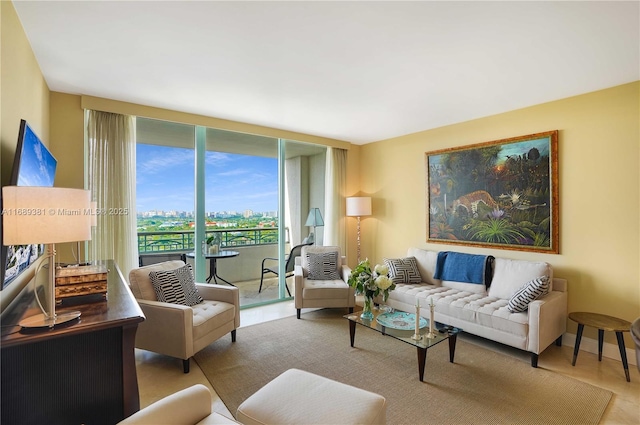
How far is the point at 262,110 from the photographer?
3.62 meters

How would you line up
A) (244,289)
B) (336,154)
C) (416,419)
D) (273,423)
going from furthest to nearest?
(336,154)
(244,289)
(416,419)
(273,423)

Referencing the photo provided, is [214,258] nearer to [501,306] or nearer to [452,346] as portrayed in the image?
[452,346]

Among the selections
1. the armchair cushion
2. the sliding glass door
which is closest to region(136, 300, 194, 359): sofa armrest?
the armchair cushion

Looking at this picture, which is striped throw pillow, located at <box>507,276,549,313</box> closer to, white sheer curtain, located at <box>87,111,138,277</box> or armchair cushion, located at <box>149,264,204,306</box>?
armchair cushion, located at <box>149,264,204,306</box>

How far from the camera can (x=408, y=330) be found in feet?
8.85

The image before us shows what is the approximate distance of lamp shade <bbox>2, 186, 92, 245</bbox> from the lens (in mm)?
1150

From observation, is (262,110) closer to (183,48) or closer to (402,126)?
(183,48)

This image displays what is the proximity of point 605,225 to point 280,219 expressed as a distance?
3.74m

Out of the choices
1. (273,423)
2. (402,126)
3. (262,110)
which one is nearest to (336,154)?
(402,126)

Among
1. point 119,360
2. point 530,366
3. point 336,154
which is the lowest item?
point 530,366

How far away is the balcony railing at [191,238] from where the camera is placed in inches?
146

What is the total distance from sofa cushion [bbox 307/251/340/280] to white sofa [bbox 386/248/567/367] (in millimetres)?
875

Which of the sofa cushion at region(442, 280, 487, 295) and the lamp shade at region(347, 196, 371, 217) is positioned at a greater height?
the lamp shade at region(347, 196, 371, 217)

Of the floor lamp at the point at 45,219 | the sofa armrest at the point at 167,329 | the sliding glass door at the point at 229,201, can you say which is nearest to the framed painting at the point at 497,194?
the sliding glass door at the point at 229,201
